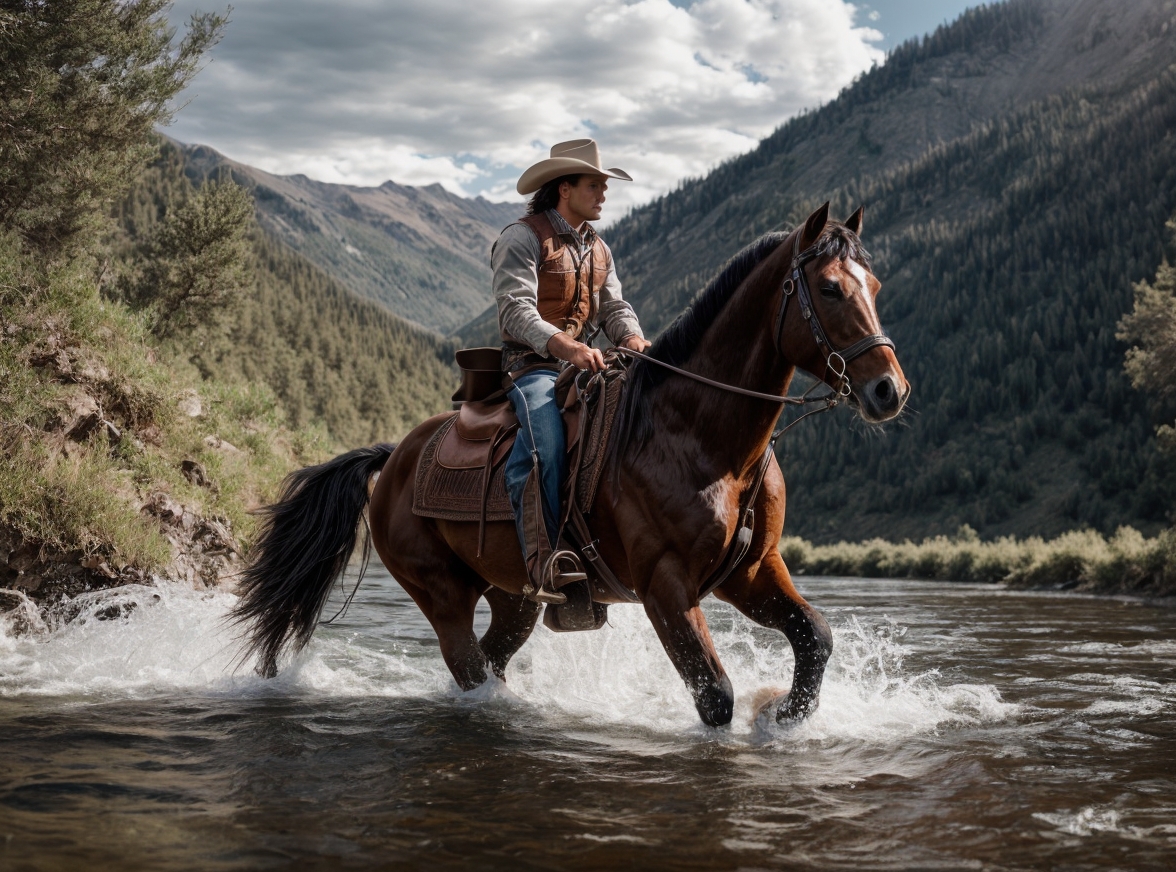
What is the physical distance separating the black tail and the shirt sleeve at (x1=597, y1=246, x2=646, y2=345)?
8.03 feet

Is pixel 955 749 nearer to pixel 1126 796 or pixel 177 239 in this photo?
pixel 1126 796

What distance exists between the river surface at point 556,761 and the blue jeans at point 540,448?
4.40ft

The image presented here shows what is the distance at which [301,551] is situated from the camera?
8102 mm

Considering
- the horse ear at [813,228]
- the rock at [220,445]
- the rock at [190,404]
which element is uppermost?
the horse ear at [813,228]

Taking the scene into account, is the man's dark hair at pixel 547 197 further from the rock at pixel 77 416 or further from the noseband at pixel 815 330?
the rock at pixel 77 416

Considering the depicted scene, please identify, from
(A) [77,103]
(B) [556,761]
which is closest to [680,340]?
(B) [556,761]

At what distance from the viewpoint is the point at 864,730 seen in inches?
228

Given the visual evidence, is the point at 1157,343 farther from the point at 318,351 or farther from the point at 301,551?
the point at 318,351

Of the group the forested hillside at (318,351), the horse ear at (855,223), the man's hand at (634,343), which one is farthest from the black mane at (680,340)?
the forested hillside at (318,351)

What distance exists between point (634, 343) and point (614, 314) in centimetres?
42

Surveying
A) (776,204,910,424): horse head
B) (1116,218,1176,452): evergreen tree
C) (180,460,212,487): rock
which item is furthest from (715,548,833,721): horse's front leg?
(1116,218,1176,452): evergreen tree

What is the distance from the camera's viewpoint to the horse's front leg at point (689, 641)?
5219 mm

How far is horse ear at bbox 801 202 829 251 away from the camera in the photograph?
5090 millimetres

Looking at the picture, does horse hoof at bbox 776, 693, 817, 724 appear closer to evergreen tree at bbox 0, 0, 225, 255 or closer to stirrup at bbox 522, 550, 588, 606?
stirrup at bbox 522, 550, 588, 606
